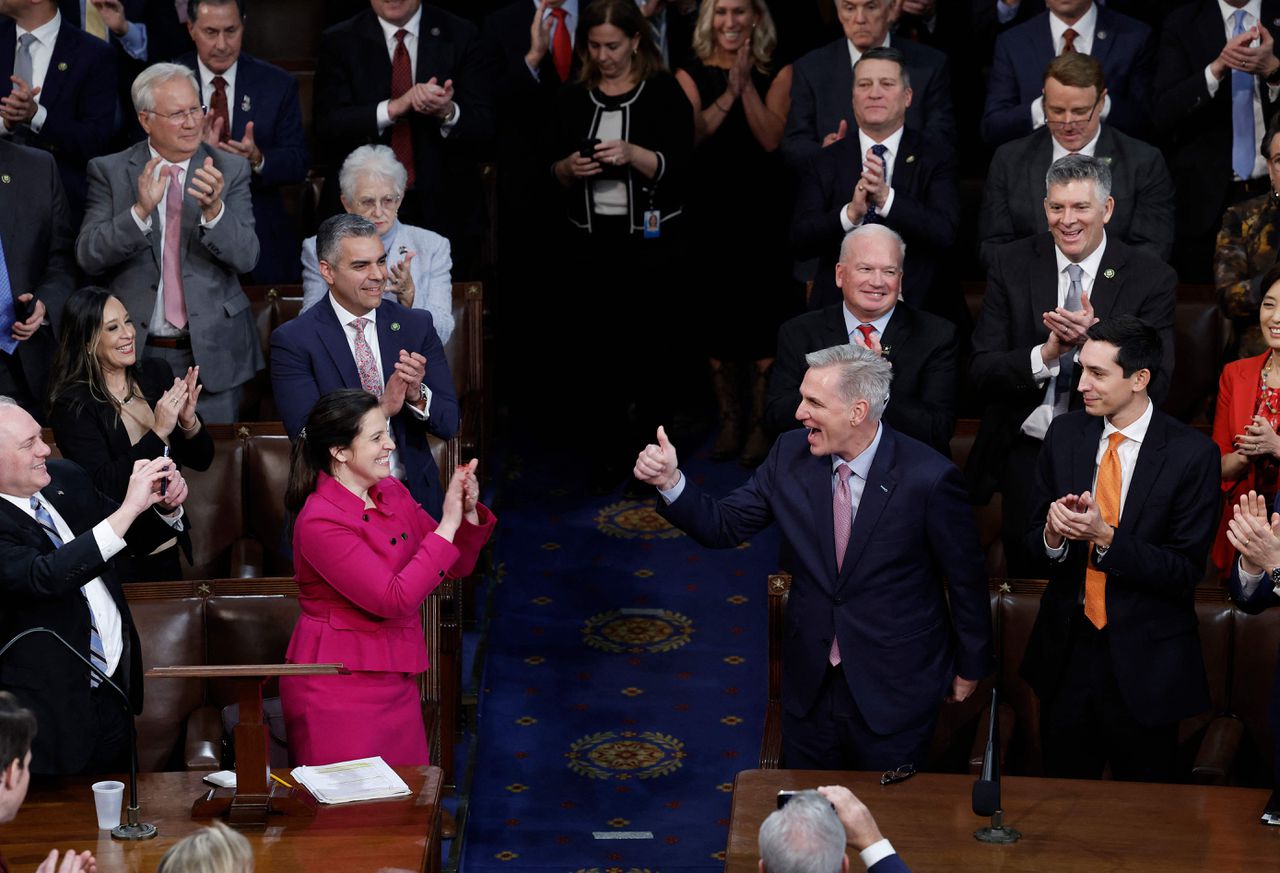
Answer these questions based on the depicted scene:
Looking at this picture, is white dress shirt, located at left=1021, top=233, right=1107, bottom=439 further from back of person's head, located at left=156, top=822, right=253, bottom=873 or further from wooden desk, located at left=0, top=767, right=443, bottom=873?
back of person's head, located at left=156, top=822, right=253, bottom=873

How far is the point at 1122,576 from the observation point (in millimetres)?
3996

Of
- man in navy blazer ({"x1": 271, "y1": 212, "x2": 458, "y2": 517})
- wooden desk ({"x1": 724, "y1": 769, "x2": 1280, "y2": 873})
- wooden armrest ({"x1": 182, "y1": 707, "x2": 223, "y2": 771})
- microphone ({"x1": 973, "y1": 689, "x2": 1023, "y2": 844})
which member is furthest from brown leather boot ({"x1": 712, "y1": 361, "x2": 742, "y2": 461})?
microphone ({"x1": 973, "y1": 689, "x2": 1023, "y2": 844})

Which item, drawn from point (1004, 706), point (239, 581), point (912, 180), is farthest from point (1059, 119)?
point (239, 581)

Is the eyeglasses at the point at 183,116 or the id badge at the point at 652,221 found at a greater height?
the eyeglasses at the point at 183,116

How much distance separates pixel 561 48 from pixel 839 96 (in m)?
1.38

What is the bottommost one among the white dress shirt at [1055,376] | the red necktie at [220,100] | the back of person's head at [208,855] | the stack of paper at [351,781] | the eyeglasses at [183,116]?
the stack of paper at [351,781]

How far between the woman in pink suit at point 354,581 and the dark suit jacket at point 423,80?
2.46 meters

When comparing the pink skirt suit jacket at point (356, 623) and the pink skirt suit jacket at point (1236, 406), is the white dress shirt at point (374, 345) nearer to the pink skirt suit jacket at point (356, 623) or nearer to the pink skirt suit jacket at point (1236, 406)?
the pink skirt suit jacket at point (356, 623)

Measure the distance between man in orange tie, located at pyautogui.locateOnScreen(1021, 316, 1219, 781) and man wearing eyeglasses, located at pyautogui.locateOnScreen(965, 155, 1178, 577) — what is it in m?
0.54

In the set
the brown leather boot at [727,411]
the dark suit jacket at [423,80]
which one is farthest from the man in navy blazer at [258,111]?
the brown leather boot at [727,411]

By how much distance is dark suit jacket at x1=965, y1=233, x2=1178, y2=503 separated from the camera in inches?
190

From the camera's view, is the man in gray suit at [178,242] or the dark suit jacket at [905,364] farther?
the man in gray suit at [178,242]

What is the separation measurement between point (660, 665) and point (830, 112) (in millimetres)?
1977

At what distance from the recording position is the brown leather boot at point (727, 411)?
22.4ft
